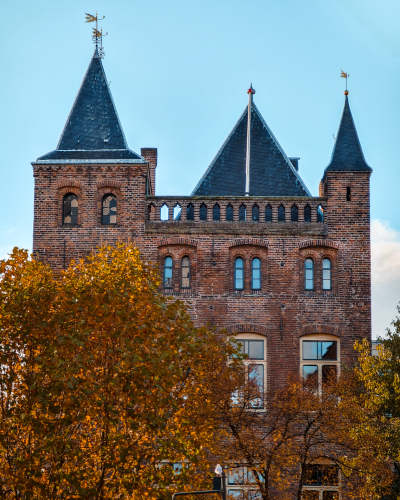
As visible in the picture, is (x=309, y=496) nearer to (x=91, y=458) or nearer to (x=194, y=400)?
(x=194, y=400)

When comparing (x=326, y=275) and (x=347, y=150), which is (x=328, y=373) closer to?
(x=326, y=275)

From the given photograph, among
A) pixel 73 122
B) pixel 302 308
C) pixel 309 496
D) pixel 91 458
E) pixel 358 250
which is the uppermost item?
pixel 73 122

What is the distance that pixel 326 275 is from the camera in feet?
85.9

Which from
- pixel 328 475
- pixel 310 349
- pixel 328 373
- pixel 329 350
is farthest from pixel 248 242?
pixel 328 475

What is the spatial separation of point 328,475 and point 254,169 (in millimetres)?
11165

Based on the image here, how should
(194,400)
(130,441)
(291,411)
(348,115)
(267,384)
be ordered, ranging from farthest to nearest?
(348,115)
(267,384)
(291,411)
(194,400)
(130,441)

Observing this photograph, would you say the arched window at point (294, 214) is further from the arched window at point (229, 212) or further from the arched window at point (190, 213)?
the arched window at point (190, 213)

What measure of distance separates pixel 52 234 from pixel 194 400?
10.8m

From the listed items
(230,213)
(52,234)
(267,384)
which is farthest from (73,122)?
(267,384)

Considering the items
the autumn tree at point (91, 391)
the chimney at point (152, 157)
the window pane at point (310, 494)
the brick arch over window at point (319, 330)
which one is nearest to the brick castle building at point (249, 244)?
the brick arch over window at point (319, 330)

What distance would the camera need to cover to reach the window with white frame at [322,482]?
23500 millimetres

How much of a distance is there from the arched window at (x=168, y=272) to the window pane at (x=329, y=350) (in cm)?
553

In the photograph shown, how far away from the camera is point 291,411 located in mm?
21578

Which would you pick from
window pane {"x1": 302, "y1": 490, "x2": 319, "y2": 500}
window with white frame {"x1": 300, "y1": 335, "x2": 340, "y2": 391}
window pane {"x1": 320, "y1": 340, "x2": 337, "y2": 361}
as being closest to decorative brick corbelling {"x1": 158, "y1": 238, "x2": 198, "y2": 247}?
window with white frame {"x1": 300, "y1": 335, "x2": 340, "y2": 391}
